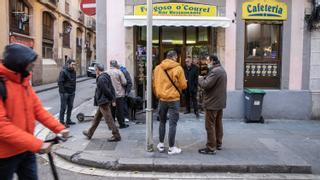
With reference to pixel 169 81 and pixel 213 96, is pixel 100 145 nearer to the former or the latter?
pixel 169 81

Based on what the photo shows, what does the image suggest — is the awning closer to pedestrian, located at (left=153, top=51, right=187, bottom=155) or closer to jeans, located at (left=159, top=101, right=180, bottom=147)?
pedestrian, located at (left=153, top=51, right=187, bottom=155)

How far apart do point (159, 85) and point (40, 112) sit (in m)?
3.70

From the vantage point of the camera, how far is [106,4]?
11.0 m

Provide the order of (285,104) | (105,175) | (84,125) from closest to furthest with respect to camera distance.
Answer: (105,175) < (84,125) < (285,104)

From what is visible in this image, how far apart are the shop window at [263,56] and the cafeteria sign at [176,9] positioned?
1.41 m

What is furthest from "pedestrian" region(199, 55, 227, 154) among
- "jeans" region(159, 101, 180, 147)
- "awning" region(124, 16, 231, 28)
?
"awning" region(124, 16, 231, 28)

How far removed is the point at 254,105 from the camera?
34.9 feet

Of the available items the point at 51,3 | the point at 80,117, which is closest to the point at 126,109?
the point at 80,117

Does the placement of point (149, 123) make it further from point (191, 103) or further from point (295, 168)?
point (191, 103)

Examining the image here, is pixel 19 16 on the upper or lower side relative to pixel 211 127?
upper

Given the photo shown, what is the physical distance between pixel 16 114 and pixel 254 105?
8.08 m

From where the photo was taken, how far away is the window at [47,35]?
27.0 meters

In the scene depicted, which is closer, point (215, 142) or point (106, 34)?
point (215, 142)

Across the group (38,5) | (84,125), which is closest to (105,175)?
(84,125)
